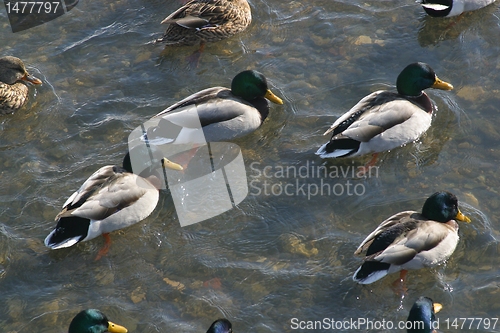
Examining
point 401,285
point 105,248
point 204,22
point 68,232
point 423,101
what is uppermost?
point 204,22

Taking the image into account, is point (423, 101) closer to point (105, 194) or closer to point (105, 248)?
point (105, 194)

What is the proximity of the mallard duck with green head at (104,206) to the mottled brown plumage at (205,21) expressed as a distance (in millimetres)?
2669

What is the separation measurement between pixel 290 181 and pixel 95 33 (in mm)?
4029

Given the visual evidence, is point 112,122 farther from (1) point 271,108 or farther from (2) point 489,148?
(2) point 489,148

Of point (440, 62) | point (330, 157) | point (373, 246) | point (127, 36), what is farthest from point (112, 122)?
point (440, 62)

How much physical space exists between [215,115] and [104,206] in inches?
75.9

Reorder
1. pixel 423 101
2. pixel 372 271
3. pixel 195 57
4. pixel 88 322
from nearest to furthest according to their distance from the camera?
pixel 88 322, pixel 372 271, pixel 423 101, pixel 195 57

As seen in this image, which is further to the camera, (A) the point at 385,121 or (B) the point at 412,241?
(A) the point at 385,121

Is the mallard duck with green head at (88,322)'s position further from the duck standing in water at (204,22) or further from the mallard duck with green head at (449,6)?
the mallard duck with green head at (449,6)

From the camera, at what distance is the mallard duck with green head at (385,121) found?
8562 mm

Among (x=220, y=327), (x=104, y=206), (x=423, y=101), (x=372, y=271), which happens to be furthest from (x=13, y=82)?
(x=372, y=271)

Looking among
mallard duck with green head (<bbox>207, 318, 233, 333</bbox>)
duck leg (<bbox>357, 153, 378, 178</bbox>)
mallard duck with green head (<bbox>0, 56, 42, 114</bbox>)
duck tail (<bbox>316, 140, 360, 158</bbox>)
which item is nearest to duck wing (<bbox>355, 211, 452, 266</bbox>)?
duck leg (<bbox>357, 153, 378, 178</bbox>)

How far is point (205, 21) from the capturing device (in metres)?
10.4

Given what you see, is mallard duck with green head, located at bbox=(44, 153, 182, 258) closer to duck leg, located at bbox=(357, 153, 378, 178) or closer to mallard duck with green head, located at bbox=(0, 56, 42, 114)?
mallard duck with green head, located at bbox=(0, 56, 42, 114)
